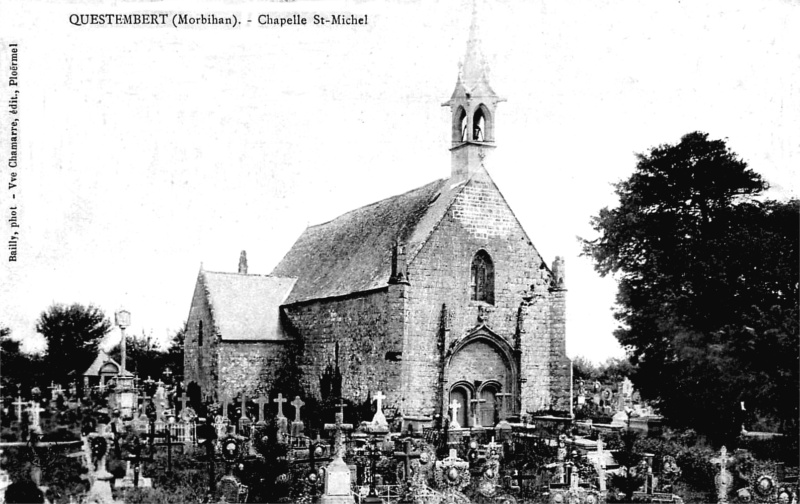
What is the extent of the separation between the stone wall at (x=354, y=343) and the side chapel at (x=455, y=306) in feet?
0.18

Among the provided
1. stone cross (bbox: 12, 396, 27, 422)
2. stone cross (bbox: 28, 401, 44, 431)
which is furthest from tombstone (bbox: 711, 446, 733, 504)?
stone cross (bbox: 12, 396, 27, 422)

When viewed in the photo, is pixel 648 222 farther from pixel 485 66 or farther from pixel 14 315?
pixel 14 315

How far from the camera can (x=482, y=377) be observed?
97.2 feet

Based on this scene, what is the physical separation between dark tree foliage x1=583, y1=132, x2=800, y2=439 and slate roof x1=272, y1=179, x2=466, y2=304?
7021 millimetres

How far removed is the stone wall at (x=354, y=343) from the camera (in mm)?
28469

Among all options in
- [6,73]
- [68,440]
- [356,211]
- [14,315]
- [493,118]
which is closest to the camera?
[6,73]

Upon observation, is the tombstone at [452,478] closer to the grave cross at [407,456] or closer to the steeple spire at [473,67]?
the grave cross at [407,456]

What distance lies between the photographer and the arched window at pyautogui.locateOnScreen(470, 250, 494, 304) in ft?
98.4

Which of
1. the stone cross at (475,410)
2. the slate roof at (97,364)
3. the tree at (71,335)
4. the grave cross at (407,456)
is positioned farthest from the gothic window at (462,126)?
→ the tree at (71,335)

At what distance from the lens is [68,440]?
1883 centimetres

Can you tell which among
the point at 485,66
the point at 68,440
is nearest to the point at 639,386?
the point at 485,66

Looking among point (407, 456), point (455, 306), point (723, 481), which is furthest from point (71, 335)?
point (723, 481)

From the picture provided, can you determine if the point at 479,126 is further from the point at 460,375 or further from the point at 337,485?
the point at 337,485

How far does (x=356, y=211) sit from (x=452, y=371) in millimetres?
12729
